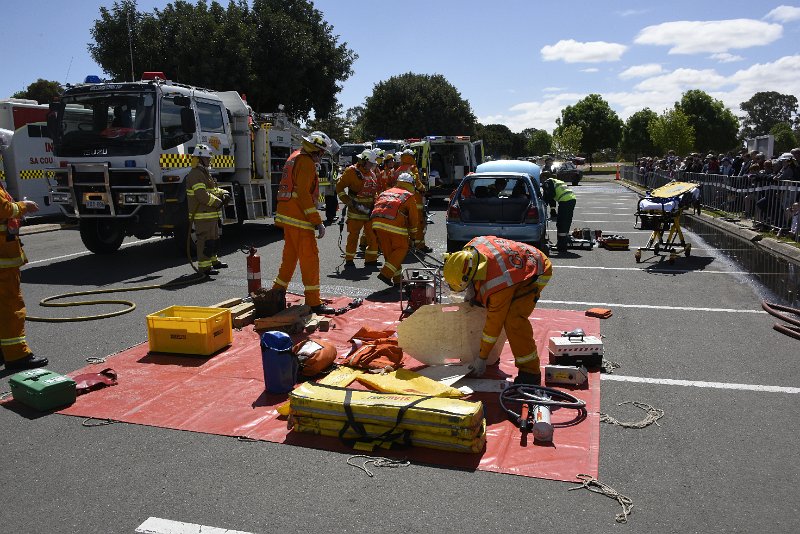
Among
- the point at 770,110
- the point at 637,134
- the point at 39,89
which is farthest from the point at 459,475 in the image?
the point at 770,110

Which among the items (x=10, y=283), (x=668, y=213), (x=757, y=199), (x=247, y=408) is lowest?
(x=247, y=408)

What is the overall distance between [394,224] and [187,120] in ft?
16.8

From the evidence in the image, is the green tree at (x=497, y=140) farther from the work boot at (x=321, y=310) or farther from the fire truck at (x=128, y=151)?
the work boot at (x=321, y=310)

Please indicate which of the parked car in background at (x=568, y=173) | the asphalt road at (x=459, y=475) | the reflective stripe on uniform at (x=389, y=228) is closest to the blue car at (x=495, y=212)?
the reflective stripe on uniform at (x=389, y=228)

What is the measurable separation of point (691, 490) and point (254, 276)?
19.5 ft

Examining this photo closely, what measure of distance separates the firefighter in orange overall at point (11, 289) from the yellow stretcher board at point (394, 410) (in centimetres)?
304

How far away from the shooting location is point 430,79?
186 feet

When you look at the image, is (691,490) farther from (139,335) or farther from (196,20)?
(196,20)

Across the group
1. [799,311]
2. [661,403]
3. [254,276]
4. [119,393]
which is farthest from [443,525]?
[799,311]

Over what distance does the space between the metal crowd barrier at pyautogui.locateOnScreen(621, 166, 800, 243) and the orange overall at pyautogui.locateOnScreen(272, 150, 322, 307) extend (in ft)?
31.8

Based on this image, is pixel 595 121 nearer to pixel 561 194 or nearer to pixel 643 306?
pixel 561 194

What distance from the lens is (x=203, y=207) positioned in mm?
9898

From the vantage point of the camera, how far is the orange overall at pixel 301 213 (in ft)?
24.6

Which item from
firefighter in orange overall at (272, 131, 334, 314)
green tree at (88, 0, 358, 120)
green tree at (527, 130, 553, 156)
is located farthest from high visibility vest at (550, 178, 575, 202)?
green tree at (527, 130, 553, 156)
